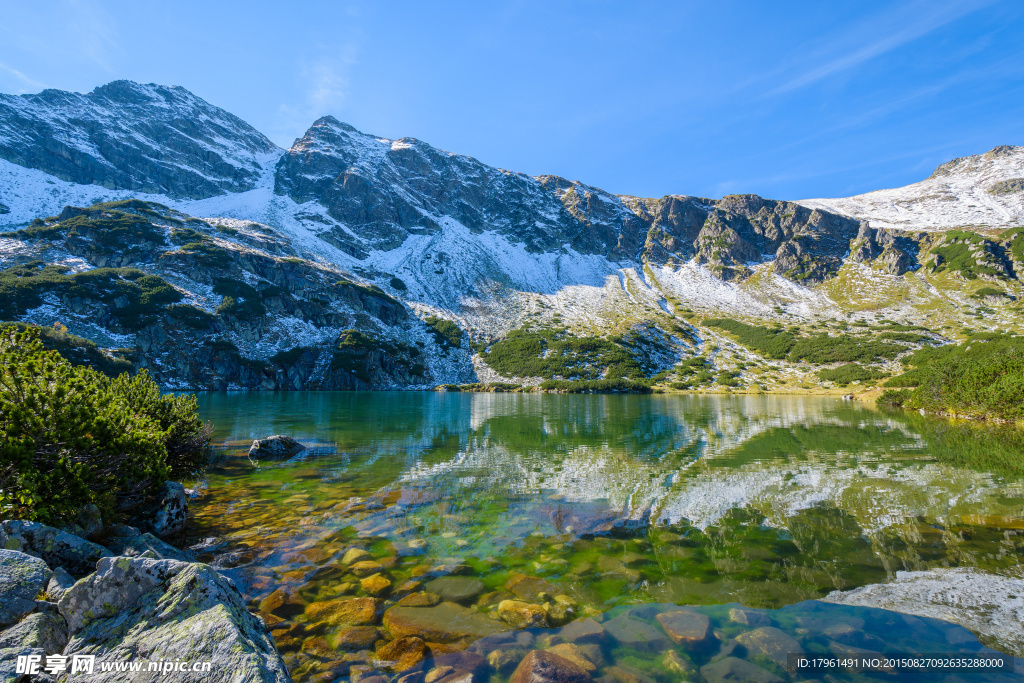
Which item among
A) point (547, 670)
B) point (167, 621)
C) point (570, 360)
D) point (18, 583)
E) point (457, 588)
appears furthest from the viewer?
point (570, 360)

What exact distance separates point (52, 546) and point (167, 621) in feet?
14.5

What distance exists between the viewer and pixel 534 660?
24.2 feet

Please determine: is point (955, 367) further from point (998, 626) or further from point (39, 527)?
point (39, 527)

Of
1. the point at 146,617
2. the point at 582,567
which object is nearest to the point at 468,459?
the point at 582,567

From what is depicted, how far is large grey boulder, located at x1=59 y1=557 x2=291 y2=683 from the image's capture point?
5148 millimetres

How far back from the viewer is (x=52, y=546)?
305 inches

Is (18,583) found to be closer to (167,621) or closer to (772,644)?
(167,621)

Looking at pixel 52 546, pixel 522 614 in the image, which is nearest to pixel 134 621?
pixel 52 546

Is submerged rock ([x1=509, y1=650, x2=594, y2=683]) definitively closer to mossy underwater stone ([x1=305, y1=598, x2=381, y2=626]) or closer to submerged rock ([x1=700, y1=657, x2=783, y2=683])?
submerged rock ([x1=700, y1=657, x2=783, y2=683])

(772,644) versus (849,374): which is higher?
(772,644)

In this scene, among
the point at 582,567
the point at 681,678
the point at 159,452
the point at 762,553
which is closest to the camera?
the point at 681,678

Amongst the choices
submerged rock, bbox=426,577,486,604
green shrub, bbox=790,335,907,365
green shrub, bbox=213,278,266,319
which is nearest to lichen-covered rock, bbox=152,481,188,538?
submerged rock, bbox=426,577,486,604

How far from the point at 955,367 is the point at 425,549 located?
82761 mm

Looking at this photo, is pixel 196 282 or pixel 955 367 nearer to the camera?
pixel 955 367
